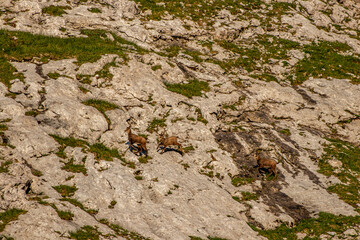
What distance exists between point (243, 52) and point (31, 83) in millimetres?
30089

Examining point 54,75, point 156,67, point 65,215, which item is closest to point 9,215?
point 65,215

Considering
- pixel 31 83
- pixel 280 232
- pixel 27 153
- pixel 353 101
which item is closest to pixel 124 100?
pixel 31 83

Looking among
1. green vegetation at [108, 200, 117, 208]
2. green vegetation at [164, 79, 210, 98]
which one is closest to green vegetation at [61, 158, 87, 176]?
green vegetation at [108, 200, 117, 208]

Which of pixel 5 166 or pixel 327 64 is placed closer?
pixel 5 166

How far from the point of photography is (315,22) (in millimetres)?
51844

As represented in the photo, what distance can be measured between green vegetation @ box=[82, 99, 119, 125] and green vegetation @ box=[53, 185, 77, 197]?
8687mm

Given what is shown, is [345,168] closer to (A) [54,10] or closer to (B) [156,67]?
(B) [156,67]

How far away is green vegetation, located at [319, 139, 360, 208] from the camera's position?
24828mm

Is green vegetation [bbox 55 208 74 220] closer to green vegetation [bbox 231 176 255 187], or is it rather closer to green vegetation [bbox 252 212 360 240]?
green vegetation [bbox 252 212 360 240]

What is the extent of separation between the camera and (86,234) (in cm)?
1502

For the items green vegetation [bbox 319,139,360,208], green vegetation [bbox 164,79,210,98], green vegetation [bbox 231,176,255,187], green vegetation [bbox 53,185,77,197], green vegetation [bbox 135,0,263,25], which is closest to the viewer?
Result: green vegetation [bbox 53,185,77,197]

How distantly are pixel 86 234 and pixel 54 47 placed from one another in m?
25.5

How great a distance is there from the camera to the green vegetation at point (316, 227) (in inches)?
819

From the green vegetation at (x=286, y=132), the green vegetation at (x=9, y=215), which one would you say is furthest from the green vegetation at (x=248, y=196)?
the green vegetation at (x=9, y=215)
